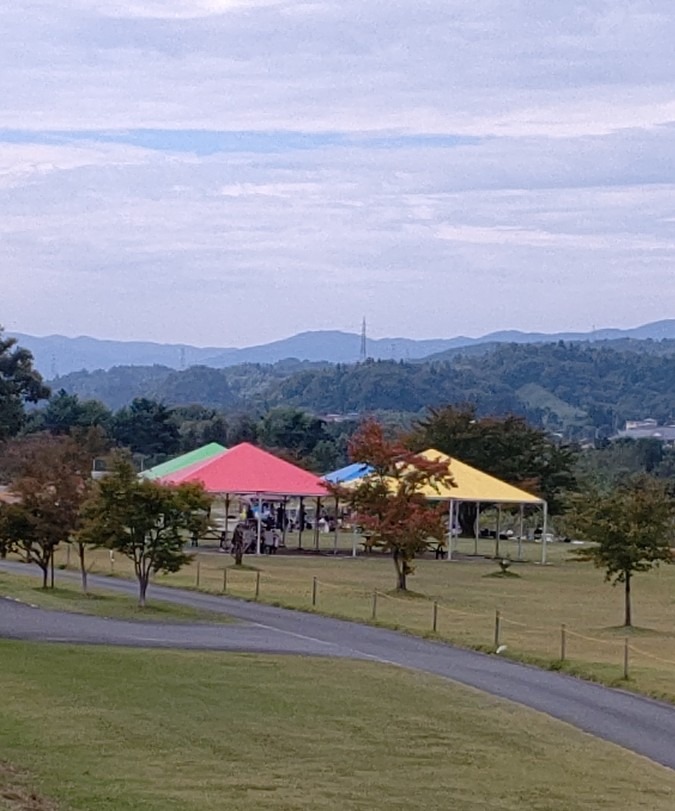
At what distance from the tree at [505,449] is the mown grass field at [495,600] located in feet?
51.9

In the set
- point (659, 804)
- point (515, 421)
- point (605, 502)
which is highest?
point (515, 421)

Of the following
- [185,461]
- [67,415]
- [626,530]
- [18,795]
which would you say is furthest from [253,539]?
[67,415]

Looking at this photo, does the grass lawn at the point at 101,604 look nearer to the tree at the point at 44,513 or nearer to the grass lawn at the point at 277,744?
the tree at the point at 44,513

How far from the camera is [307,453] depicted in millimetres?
A: 112500

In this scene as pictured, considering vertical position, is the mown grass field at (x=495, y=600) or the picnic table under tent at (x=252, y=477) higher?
the picnic table under tent at (x=252, y=477)

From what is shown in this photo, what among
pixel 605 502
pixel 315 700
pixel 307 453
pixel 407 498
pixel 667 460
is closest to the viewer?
pixel 315 700

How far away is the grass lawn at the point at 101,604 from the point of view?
33656 millimetres

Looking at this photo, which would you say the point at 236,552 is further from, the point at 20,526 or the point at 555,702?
the point at 555,702

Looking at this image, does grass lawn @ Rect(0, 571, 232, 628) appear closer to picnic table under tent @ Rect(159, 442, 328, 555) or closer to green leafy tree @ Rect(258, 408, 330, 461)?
picnic table under tent @ Rect(159, 442, 328, 555)

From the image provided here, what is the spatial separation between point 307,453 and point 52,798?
100.0 meters

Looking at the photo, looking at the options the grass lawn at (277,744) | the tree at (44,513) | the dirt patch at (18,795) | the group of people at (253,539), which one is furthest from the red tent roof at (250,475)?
the dirt patch at (18,795)

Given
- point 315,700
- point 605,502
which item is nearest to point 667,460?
point 605,502

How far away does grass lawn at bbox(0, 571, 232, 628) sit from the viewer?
110ft

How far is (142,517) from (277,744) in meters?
19.4
